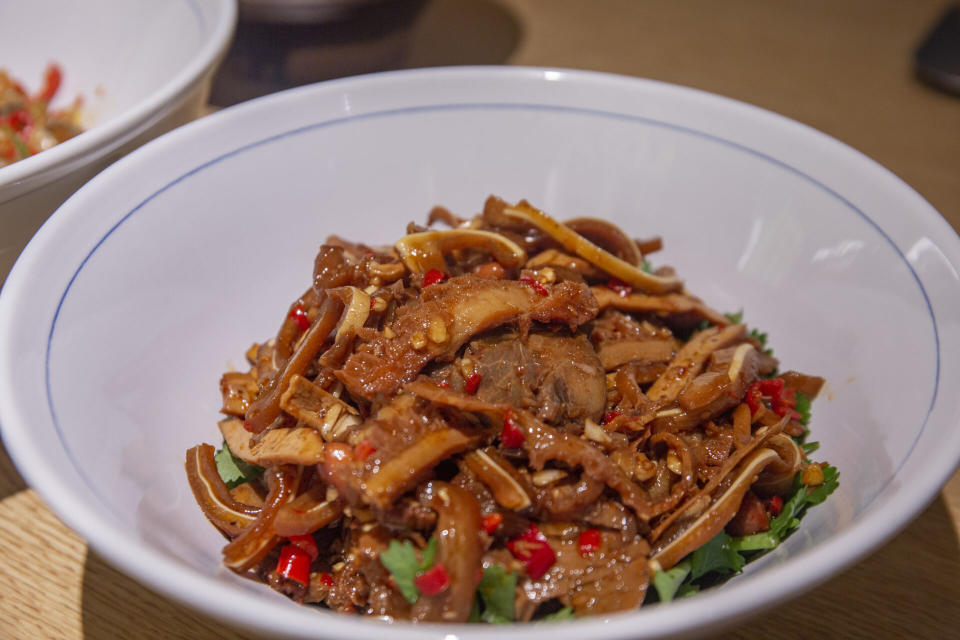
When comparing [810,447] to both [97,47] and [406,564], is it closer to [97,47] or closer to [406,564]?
[406,564]

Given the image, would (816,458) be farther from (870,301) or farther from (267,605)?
(267,605)

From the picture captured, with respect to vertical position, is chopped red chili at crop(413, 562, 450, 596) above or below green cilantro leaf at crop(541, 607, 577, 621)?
above

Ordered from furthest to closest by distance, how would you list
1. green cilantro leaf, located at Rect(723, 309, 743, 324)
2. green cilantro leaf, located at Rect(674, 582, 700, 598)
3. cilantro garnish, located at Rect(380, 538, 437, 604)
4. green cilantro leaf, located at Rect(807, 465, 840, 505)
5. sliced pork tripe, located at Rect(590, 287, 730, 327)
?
green cilantro leaf, located at Rect(723, 309, 743, 324) → sliced pork tripe, located at Rect(590, 287, 730, 327) → green cilantro leaf, located at Rect(807, 465, 840, 505) → green cilantro leaf, located at Rect(674, 582, 700, 598) → cilantro garnish, located at Rect(380, 538, 437, 604)

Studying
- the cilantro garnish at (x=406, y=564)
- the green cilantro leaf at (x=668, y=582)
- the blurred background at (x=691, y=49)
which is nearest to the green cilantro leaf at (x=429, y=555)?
the cilantro garnish at (x=406, y=564)

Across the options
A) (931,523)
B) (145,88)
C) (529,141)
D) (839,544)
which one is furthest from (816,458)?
(145,88)

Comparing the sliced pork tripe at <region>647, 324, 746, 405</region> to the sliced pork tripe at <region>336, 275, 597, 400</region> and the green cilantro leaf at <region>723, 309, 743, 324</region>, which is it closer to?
the green cilantro leaf at <region>723, 309, 743, 324</region>

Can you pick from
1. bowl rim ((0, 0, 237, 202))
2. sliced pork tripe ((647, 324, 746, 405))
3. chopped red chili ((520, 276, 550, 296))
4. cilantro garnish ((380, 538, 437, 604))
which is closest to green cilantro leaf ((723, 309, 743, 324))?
sliced pork tripe ((647, 324, 746, 405))
